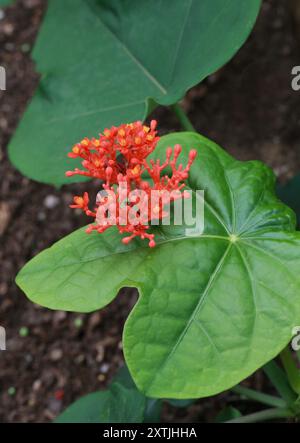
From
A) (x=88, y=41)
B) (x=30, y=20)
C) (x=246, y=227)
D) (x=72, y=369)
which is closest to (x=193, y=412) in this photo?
(x=72, y=369)

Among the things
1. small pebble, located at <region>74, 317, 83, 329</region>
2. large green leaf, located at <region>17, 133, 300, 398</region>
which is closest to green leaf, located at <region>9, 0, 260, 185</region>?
large green leaf, located at <region>17, 133, 300, 398</region>

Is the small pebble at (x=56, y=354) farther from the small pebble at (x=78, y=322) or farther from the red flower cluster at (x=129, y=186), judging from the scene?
the red flower cluster at (x=129, y=186)

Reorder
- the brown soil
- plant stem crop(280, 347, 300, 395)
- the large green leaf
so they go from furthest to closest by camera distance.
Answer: the brown soil
plant stem crop(280, 347, 300, 395)
the large green leaf

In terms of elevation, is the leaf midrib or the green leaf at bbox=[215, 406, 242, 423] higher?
the leaf midrib

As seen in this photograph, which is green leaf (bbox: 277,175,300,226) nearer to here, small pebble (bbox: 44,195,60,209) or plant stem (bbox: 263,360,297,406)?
plant stem (bbox: 263,360,297,406)

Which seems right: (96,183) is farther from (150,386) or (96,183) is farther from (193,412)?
(150,386)

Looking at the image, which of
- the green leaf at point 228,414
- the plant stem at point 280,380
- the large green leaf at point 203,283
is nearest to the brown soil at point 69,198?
the green leaf at point 228,414
